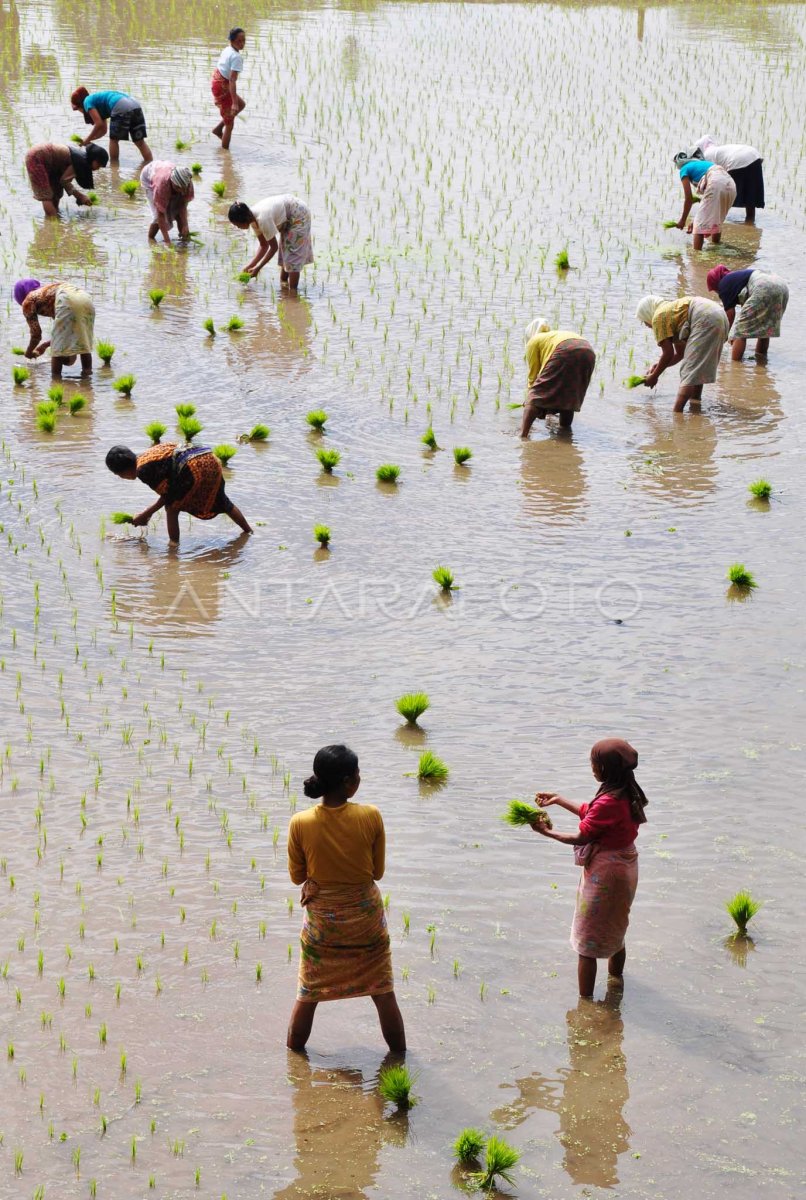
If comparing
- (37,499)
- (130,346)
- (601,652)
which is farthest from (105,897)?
(130,346)

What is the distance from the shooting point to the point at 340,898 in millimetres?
3945

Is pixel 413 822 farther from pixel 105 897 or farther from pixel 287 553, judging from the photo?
pixel 287 553

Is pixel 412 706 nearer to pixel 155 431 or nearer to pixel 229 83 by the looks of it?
pixel 155 431

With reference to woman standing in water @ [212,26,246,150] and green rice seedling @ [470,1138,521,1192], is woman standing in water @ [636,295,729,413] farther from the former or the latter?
woman standing in water @ [212,26,246,150]

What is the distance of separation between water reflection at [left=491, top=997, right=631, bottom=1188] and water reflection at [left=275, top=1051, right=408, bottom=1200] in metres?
0.34

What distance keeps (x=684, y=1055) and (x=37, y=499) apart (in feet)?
16.9

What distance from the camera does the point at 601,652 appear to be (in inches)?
258

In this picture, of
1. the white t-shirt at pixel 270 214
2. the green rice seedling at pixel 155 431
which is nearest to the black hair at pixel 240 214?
the white t-shirt at pixel 270 214

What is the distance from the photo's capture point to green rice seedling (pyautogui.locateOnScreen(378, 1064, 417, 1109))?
152 inches

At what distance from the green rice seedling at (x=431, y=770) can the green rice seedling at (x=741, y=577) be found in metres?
2.34

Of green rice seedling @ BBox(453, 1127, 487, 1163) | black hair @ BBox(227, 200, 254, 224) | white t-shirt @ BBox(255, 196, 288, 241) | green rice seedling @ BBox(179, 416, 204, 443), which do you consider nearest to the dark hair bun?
green rice seedling @ BBox(453, 1127, 487, 1163)

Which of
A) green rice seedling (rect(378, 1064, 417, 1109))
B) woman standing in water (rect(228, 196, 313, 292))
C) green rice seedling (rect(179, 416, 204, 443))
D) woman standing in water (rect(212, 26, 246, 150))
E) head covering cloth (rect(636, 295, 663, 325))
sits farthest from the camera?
woman standing in water (rect(212, 26, 246, 150))

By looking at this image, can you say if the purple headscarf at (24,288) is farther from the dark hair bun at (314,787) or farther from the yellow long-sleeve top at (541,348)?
the dark hair bun at (314,787)

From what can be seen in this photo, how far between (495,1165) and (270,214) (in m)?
8.71
